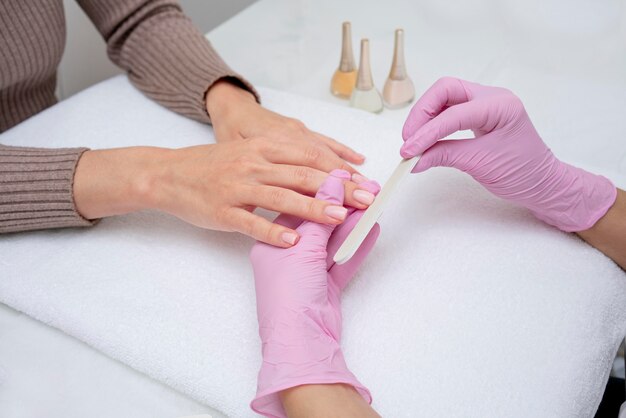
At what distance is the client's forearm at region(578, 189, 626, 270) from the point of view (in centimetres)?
80

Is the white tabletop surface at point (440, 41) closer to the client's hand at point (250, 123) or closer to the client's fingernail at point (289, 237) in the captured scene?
the client's hand at point (250, 123)

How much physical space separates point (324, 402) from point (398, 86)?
0.72 metres

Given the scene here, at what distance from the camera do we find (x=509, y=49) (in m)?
1.33

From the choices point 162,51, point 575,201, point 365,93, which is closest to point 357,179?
point 575,201

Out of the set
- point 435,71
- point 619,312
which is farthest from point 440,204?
point 435,71

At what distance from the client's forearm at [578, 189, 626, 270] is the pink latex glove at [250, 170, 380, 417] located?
280mm

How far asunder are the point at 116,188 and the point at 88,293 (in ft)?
0.48

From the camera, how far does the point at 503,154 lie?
31.1 inches

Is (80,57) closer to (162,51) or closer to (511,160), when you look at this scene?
(162,51)

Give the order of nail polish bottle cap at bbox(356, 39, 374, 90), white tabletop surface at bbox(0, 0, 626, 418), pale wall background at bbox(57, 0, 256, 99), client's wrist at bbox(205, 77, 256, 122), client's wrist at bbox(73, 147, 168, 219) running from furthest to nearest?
pale wall background at bbox(57, 0, 256, 99)
white tabletop surface at bbox(0, 0, 626, 418)
nail polish bottle cap at bbox(356, 39, 374, 90)
client's wrist at bbox(205, 77, 256, 122)
client's wrist at bbox(73, 147, 168, 219)

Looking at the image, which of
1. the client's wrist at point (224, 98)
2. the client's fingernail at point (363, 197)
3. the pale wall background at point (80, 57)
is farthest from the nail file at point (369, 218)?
the pale wall background at point (80, 57)

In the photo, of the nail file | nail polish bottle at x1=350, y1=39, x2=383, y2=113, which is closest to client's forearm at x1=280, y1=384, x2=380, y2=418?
the nail file

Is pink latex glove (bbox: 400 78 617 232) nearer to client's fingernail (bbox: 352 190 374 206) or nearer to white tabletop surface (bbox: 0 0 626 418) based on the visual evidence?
client's fingernail (bbox: 352 190 374 206)

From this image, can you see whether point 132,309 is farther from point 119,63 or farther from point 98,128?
Result: point 119,63
